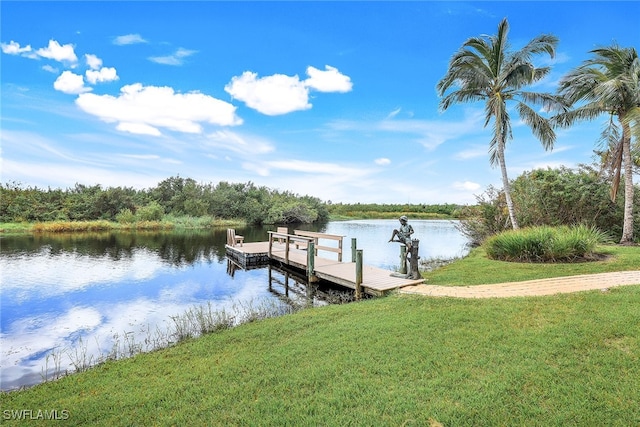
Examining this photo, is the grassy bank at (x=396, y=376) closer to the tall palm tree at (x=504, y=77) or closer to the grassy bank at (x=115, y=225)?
the tall palm tree at (x=504, y=77)

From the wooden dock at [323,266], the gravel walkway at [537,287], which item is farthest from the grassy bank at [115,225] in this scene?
the gravel walkway at [537,287]

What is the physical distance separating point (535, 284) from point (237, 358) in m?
6.31

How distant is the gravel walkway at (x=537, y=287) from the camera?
20.0 ft

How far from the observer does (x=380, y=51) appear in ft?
49.9

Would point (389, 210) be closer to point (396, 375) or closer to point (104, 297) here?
point (104, 297)

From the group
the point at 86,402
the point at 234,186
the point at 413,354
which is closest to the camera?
the point at 86,402

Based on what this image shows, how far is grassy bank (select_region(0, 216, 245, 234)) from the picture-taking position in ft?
94.7

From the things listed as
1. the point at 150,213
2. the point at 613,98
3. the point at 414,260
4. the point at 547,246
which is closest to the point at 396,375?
the point at 414,260

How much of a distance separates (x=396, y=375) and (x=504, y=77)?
45.3 ft

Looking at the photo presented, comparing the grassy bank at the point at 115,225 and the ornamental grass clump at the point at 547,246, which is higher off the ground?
the ornamental grass clump at the point at 547,246

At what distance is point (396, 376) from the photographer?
11.0ft

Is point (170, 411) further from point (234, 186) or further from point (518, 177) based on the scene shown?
point (234, 186)

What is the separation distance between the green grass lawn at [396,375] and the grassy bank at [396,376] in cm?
1

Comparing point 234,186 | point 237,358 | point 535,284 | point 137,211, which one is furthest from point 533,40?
point 234,186
